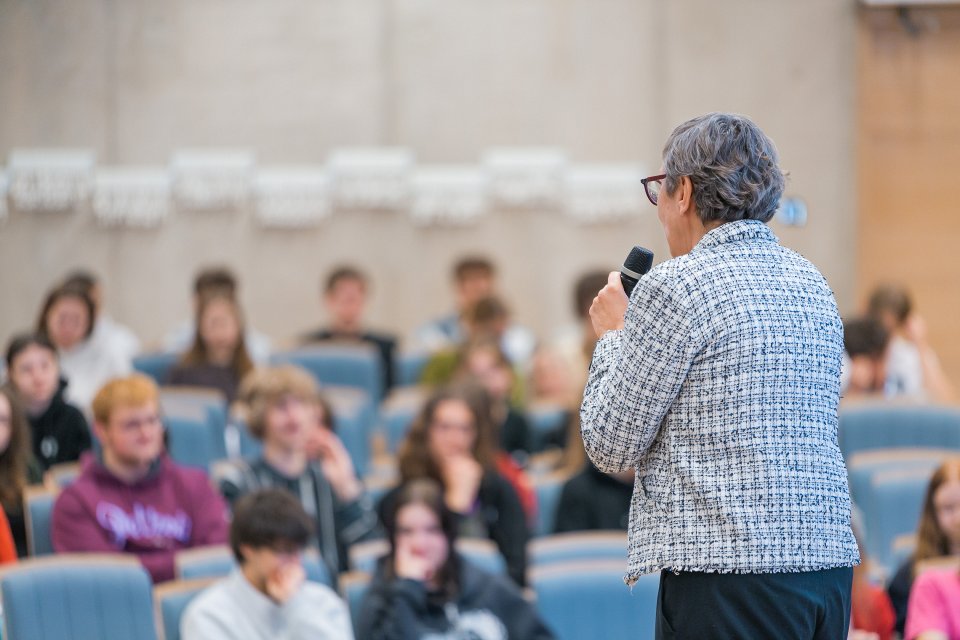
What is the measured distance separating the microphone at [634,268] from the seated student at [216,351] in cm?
359

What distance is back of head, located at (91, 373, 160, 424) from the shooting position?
359 centimetres

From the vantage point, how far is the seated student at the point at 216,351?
16.6 ft

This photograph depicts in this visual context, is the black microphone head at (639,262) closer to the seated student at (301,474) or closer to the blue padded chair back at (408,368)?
the seated student at (301,474)

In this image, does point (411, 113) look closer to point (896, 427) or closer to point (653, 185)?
point (896, 427)

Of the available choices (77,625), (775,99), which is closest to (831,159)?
(775,99)

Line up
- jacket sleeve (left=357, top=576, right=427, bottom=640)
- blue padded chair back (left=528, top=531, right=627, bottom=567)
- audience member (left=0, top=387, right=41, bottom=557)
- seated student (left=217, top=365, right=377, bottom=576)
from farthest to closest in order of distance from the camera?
seated student (left=217, top=365, right=377, bottom=576) < audience member (left=0, top=387, right=41, bottom=557) < blue padded chair back (left=528, top=531, right=627, bottom=567) < jacket sleeve (left=357, top=576, right=427, bottom=640)

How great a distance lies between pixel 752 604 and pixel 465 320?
441 centimetres

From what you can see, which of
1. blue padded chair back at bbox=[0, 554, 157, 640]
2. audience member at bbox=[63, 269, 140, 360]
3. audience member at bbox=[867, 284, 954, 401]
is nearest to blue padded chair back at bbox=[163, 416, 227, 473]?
audience member at bbox=[63, 269, 140, 360]

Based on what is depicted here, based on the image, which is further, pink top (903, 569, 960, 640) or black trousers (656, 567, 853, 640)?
pink top (903, 569, 960, 640)

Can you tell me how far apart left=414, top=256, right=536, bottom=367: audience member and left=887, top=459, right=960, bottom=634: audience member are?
8.80 feet

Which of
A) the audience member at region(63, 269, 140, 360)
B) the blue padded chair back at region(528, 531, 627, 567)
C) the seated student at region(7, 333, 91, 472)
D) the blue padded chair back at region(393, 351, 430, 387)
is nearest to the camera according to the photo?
the blue padded chair back at region(528, 531, 627, 567)

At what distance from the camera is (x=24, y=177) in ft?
21.8

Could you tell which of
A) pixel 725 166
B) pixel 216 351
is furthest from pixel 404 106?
pixel 725 166

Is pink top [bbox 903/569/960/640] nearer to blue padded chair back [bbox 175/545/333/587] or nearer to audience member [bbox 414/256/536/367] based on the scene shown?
blue padded chair back [bbox 175/545/333/587]
